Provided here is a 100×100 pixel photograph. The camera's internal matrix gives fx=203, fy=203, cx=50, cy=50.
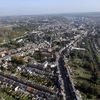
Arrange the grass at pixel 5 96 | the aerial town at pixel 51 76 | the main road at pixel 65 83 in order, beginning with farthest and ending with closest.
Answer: the aerial town at pixel 51 76, the main road at pixel 65 83, the grass at pixel 5 96

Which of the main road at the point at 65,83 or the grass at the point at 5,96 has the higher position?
the grass at the point at 5,96

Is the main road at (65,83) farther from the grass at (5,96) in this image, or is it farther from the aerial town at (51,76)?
the grass at (5,96)

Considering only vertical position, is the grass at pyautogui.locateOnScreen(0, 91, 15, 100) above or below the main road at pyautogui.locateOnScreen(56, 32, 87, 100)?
above

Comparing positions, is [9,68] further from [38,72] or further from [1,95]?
[1,95]

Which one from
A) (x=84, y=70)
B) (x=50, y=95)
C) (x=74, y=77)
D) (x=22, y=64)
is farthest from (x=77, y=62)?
(x=50, y=95)

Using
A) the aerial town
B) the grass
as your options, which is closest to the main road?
the aerial town

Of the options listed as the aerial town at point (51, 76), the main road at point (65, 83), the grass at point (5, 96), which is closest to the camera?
the grass at point (5, 96)

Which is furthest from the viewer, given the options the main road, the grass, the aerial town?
the aerial town

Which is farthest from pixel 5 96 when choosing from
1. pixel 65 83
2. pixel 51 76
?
pixel 51 76

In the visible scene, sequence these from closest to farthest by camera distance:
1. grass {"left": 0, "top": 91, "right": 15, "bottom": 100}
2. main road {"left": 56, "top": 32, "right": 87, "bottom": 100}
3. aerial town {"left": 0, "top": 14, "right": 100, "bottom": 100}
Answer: grass {"left": 0, "top": 91, "right": 15, "bottom": 100} → main road {"left": 56, "top": 32, "right": 87, "bottom": 100} → aerial town {"left": 0, "top": 14, "right": 100, "bottom": 100}

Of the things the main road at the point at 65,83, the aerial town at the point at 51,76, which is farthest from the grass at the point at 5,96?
the main road at the point at 65,83

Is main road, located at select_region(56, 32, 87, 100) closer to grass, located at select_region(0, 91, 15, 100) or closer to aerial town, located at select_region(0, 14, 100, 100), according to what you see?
aerial town, located at select_region(0, 14, 100, 100)

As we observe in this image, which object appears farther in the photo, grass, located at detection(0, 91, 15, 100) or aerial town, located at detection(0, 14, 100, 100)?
aerial town, located at detection(0, 14, 100, 100)
